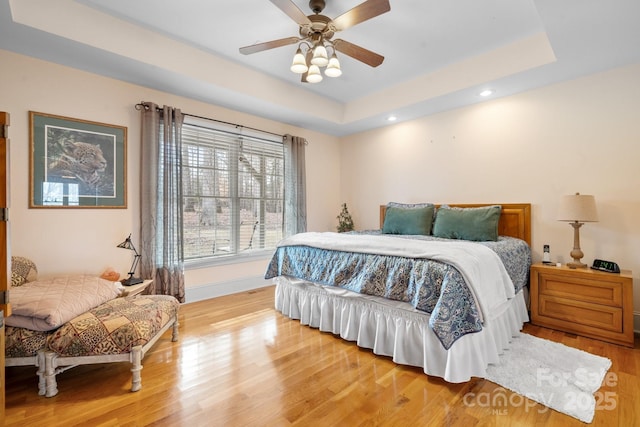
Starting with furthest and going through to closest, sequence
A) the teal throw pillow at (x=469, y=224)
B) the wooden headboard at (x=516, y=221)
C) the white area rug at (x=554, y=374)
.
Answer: the wooden headboard at (x=516, y=221)
the teal throw pillow at (x=469, y=224)
the white area rug at (x=554, y=374)

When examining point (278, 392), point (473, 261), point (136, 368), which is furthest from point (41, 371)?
point (473, 261)

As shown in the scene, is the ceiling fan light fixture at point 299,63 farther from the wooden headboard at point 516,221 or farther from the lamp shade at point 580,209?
the wooden headboard at point 516,221

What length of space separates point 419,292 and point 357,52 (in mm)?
2016

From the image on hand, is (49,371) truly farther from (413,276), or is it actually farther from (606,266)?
(606,266)

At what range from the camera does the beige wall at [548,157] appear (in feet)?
8.96

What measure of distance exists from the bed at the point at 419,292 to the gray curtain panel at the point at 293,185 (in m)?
1.37

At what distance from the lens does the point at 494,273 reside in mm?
2133

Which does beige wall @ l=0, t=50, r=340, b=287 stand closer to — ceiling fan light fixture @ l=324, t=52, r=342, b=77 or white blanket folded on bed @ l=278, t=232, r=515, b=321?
ceiling fan light fixture @ l=324, t=52, r=342, b=77

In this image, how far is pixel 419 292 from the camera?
1953 mm

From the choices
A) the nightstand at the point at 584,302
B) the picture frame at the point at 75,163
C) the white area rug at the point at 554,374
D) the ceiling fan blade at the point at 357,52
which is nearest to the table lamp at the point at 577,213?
the nightstand at the point at 584,302

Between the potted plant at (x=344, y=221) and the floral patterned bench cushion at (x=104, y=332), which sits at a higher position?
the potted plant at (x=344, y=221)

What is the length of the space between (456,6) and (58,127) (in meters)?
3.69

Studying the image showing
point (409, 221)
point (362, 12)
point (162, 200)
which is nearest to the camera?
point (362, 12)

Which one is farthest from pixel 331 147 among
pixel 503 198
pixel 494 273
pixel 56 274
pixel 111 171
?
pixel 56 274
